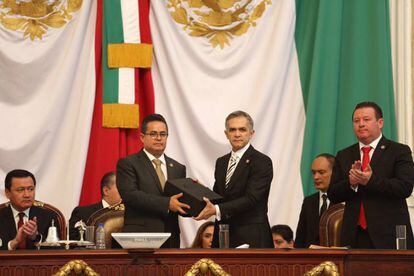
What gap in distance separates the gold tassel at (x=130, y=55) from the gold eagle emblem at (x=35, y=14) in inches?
20.9

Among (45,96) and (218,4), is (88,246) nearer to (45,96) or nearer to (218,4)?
(45,96)

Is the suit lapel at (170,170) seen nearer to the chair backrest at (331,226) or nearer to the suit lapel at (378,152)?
the chair backrest at (331,226)

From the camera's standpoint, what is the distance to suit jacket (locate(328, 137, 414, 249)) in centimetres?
626

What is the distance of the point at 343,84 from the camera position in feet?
29.2

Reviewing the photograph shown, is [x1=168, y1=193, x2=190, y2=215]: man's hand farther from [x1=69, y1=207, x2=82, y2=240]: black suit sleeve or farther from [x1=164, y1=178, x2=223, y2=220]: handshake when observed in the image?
[x1=69, y1=207, x2=82, y2=240]: black suit sleeve

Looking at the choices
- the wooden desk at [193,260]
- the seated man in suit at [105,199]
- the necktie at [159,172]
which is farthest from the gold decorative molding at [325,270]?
the seated man in suit at [105,199]

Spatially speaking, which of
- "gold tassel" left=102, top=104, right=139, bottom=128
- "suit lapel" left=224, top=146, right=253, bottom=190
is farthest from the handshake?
"gold tassel" left=102, top=104, right=139, bottom=128

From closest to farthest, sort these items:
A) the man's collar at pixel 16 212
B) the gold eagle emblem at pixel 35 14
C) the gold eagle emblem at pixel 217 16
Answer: the man's collar at pixel 16 212
the gold eagle emblem at pixel 35 14
the gold eagle emblem at pixel 217 16

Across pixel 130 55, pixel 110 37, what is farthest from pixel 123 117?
pixel 110 37

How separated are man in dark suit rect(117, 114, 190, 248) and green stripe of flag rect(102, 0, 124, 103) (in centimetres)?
183

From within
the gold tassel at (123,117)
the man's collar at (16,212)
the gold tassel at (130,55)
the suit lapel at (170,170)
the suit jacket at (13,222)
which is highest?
the gold tassel at (130,55)

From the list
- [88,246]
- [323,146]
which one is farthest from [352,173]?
[323,146]

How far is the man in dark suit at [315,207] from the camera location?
24.2 ft

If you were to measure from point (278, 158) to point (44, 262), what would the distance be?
3.54 metres
